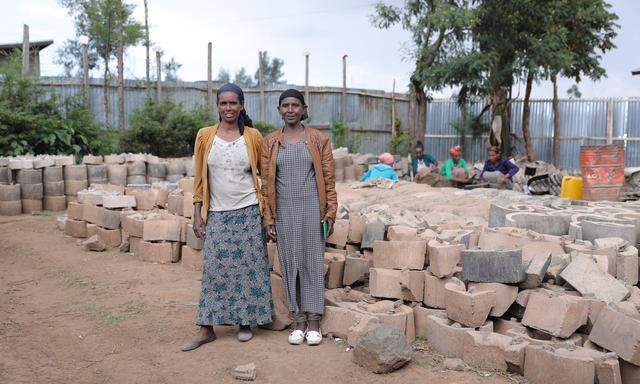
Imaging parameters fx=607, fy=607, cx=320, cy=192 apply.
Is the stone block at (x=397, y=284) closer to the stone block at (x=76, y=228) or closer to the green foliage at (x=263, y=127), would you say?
the stone block at (x=76, y=228)

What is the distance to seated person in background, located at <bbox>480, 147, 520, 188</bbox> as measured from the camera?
10170 millimetres

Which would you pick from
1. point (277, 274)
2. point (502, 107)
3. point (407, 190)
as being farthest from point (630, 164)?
point (277, 274)

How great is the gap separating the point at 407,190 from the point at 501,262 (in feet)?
15.6

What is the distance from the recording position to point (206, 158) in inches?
160

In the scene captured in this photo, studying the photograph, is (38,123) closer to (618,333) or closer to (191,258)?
(191,258)

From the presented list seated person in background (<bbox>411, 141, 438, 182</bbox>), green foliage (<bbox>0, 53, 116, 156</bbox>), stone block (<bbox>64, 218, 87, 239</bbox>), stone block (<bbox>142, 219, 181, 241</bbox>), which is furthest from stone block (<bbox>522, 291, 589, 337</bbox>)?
green foliage (<bbox>0, 53, 116, 156</bbox>)

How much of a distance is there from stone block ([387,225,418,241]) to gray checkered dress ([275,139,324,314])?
0.76 meters

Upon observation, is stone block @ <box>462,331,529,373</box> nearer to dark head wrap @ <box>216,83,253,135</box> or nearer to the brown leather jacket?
the brown leather jacket

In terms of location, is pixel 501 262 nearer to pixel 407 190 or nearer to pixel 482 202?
pixel 482 202

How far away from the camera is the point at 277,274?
4965 mm

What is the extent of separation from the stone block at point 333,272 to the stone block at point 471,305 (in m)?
1.09

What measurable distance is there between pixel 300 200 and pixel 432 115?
1556 centimetres

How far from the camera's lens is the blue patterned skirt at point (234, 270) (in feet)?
13.5

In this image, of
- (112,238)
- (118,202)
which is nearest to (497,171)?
(118,202)
